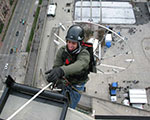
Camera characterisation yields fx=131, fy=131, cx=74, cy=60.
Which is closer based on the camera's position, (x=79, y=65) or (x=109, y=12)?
(x=79, y=65)

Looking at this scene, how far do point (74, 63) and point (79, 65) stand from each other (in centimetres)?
26

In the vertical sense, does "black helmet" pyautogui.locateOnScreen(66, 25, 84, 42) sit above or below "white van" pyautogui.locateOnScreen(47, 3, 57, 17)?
below

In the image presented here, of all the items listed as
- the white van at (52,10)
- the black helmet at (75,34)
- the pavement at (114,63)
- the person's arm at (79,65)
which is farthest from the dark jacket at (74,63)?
the white van at (52,10)

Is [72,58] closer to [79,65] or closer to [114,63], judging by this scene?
[79,65]

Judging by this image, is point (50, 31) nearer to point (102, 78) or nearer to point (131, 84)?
point (102, 78)

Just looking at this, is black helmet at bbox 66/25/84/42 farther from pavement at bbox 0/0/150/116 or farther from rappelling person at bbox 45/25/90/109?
pavement at bbox 0/0/150/116

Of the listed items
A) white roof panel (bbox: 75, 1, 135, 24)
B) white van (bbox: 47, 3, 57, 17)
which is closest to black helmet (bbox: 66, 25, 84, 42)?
white roof panel (bbox: 75, 1, 135, 24)

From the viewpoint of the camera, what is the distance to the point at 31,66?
28812 millimetres

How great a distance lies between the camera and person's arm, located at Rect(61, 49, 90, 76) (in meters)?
5.65

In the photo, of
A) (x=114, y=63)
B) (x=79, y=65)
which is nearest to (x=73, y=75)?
(x=79, y=65)

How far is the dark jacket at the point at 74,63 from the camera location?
585 cm

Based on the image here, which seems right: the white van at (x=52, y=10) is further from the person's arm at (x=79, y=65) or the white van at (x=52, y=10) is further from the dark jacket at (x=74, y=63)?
the person's arm at (x=79, y=65)

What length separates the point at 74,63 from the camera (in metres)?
6.30

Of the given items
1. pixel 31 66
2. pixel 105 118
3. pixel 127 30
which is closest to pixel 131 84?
pixel 127 30
